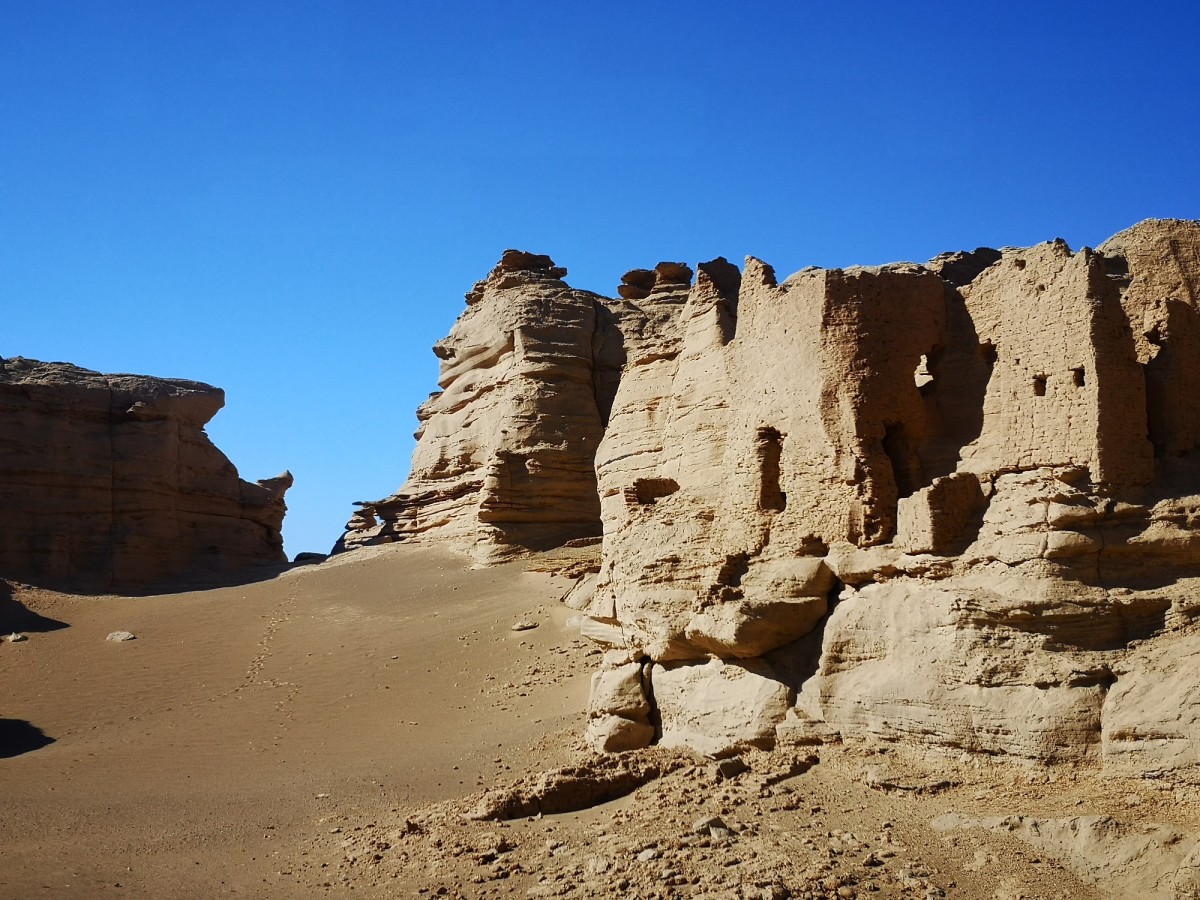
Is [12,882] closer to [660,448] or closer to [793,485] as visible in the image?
[793,485]

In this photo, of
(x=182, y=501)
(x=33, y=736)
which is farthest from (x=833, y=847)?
(x=182, y=501)

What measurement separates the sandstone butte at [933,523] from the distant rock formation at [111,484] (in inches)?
867

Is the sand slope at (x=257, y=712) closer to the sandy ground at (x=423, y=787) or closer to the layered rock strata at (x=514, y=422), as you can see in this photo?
the sandy ground at (x=423, y=787)

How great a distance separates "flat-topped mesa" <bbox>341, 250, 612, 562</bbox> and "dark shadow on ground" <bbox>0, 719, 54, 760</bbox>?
11.7 metres

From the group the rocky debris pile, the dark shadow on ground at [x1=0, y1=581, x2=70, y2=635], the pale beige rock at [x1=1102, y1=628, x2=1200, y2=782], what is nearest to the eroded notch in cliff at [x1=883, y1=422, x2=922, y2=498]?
the rocky debris pile

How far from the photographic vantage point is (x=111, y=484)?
35.7 metres

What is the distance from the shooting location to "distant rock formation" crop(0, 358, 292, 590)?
3456 centimetres

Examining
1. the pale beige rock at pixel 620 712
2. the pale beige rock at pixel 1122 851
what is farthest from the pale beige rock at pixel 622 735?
the pale beige rock at pixel 1122 851

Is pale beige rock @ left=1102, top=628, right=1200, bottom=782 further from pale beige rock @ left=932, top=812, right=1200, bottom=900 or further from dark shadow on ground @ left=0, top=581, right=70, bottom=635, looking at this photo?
dark shadow on ground @ left=0, top=581, right=70, bottom=635

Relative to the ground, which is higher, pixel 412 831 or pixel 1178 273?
pixel 1178 273

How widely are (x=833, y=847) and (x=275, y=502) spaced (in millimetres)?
33035

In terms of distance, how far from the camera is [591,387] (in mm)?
34281

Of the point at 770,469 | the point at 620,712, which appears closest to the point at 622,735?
the point at 620,712

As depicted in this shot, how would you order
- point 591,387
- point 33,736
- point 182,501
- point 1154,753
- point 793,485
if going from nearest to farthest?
1. point 1154,753
2. point 793,485
3. point 33,736
4. point 591,387
5. point 182,501
